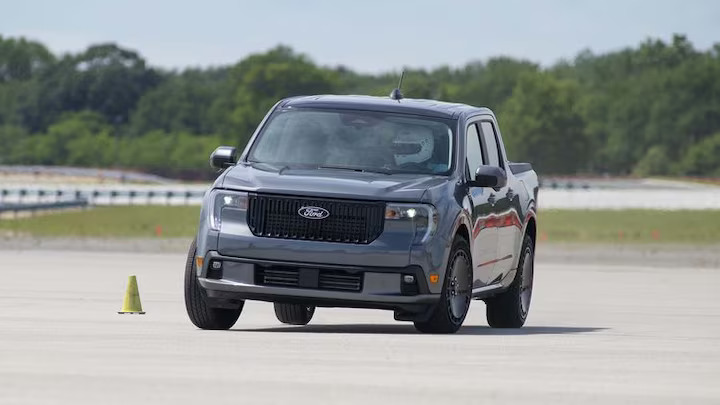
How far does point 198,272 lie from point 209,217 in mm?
442

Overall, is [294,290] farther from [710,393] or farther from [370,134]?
[710,393]

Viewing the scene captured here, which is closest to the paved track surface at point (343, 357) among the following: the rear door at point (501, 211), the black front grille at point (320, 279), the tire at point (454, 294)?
the tire at point (454, 294)

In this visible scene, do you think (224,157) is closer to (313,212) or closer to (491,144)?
(313,212)

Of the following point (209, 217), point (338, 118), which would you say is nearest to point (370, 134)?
point (338, 118)

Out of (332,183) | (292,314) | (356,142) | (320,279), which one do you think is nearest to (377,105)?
(356,142)

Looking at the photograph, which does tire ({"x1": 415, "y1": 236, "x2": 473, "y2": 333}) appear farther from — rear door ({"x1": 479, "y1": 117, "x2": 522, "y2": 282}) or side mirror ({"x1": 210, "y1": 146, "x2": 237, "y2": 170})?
side mirror ({"x1": 210, "y1": 146, "x2": 237, "y2": 170})

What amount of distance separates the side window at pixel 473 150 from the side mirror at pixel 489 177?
304mm

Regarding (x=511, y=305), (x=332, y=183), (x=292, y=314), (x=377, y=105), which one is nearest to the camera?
(x=332, y=183)

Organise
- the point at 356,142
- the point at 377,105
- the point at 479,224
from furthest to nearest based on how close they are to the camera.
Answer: the point at 377,105
the point at 479,224
the point at 356,142

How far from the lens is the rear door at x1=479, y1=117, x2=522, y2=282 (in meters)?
16.6

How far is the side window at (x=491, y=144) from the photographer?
1702 cm

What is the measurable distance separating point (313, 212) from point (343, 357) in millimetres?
2515

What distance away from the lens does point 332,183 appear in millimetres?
14742

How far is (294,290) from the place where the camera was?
573 inches
